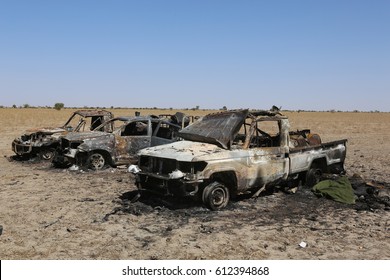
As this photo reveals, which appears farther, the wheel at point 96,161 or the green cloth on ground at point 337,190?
the wheel at point 96,161

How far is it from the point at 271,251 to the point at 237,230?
887 mm

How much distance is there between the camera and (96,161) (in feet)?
38.0

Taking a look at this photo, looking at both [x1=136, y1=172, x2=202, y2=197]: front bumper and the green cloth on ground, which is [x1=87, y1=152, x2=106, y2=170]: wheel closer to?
[x1=136, y1=172, x2=202, y2=197]: front bumper

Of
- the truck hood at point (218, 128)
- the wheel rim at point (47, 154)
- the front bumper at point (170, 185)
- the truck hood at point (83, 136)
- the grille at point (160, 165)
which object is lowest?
the wheel rim at point (47, 154)

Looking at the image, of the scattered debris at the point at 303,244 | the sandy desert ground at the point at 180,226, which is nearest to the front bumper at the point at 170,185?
the sandy desert ground at the point at 180,226

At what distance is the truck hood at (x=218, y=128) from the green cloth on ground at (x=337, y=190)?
90.9 inches

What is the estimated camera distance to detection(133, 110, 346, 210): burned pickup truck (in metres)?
6.88

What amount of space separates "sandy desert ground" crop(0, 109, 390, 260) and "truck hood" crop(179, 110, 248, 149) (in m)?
1.29

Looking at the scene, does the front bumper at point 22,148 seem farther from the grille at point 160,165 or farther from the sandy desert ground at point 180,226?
the grille at point 160,165

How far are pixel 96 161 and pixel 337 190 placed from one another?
677cm

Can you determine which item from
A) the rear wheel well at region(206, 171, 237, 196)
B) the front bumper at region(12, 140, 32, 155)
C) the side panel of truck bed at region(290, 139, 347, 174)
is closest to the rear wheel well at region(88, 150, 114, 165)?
the front bumper at region(12, 140, 32, 155)

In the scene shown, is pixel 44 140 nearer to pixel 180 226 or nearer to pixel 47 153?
pixel 47 153

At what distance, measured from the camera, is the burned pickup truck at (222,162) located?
6883 mm
